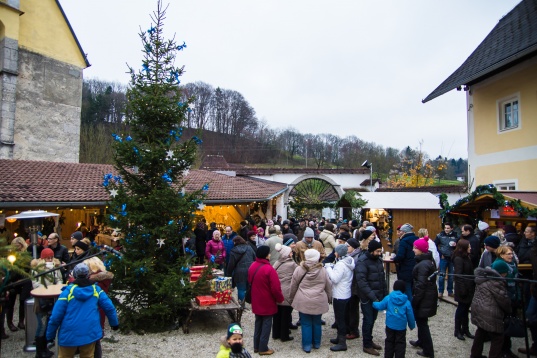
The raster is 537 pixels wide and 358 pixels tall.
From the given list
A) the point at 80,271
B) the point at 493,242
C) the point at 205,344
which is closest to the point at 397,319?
the point at 493,242

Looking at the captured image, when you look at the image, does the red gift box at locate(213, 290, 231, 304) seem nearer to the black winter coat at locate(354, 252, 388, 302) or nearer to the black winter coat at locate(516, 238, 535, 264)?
the black winter coat at locate(354, 252, 388, 302)

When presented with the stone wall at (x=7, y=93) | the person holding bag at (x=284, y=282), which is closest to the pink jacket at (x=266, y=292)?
the person holding bag at (x=284, y=282)

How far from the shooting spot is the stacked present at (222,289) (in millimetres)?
7500

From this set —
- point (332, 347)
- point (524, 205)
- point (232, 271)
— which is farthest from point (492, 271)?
point (232, 271)

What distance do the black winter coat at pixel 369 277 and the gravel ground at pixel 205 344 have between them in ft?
3.23

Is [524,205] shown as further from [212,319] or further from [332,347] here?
[212,319]

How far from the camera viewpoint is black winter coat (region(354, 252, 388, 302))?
604 centimetres

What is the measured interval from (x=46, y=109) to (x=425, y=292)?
20.7 m

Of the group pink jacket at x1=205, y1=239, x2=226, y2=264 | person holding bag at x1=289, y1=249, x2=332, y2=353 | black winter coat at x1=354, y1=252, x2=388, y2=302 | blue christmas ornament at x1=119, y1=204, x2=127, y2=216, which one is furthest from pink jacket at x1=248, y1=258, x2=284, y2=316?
pink jacket at x1=205, y1=239, x2=226, y2=264

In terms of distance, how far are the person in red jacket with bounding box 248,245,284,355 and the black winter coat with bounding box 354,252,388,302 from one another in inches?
49.0

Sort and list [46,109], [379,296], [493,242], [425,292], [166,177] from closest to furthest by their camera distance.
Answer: [425,292] < [379,296] < [493,242] < [166,177] < [46,109]

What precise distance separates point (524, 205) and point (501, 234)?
1007 mm

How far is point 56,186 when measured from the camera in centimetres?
1399

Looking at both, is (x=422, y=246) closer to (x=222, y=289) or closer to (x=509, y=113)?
(x=222, y=289)
